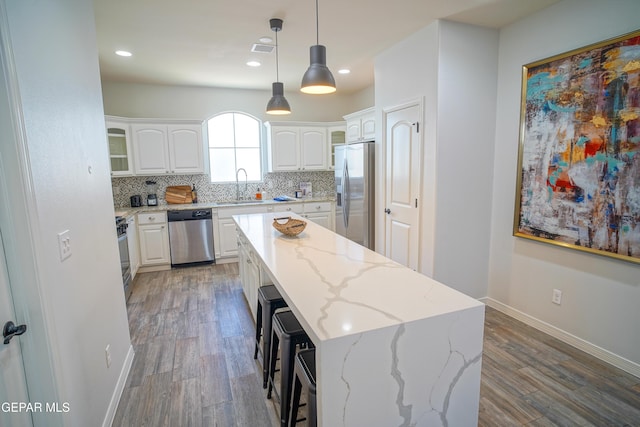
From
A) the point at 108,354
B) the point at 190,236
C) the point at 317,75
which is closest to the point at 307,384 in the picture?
the point at 108,354

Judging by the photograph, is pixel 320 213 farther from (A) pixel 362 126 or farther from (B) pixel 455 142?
(B) pixel 455 142

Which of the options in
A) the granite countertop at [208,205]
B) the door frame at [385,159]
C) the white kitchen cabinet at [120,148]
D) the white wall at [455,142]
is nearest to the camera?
the white wall at [455,142]

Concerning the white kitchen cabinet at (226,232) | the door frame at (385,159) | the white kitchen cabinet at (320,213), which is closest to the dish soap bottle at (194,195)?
the white kitchen cabinet at (226,232)

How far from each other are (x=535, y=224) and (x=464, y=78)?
145cm

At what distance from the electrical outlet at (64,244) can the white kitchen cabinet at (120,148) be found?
136 inches

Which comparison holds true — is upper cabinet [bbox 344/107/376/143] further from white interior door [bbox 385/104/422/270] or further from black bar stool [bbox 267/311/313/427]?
black bar stool [bbox 267/311/313/427]

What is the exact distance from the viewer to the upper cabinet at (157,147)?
467cm

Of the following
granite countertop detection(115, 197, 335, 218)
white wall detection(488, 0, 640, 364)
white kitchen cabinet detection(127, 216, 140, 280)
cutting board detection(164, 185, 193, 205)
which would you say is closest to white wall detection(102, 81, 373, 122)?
cutting board detection(164, 185, 193, 205)

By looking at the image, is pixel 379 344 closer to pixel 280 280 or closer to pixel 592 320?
pixel 280 280

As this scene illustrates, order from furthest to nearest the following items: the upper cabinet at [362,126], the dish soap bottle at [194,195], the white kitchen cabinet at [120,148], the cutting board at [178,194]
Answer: the dish soap bottle at [194,195] → the cutting board at [178,194] → the white kitchen cabinet at [120,148] → the upper cabinet at [362,126]

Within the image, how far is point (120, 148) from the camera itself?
15.5ft

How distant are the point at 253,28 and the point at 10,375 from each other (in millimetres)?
2985

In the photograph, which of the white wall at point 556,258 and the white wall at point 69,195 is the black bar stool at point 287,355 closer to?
the white wall at point 69,195

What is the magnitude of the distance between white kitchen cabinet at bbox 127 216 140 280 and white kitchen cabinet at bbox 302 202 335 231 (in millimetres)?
2468
